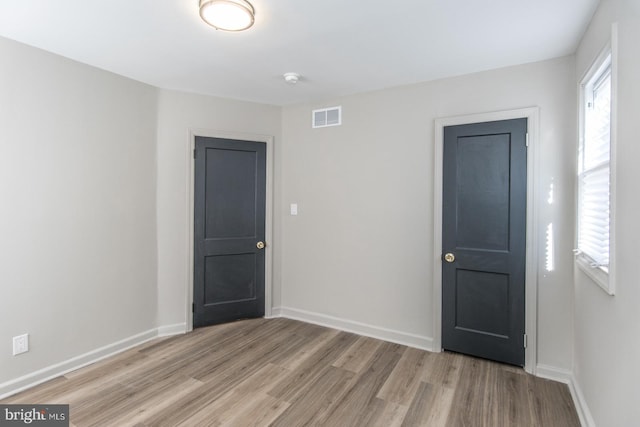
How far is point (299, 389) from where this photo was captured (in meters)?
2.38

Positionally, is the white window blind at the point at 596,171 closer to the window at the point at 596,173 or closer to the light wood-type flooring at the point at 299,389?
the window at the point at 596,173

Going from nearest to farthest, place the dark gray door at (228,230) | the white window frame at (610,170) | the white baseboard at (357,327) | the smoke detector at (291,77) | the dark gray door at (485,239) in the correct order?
the white window frame at (610,170) → the dark gray door at (485,239) → the smoke detector at (291,77) → the white baseboard at (357,327) → the dark gray door at (228,230)

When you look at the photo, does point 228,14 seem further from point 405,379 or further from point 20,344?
point 405,379

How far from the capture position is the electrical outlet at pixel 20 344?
7.61 feet

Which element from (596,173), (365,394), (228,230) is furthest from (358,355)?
(596,173)

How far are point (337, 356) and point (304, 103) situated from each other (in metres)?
2.71

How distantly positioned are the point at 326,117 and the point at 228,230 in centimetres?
166

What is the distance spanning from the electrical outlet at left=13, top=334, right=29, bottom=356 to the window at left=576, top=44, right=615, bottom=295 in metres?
3.73

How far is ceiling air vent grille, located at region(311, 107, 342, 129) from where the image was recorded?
138 inches

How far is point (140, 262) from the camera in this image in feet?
10.3

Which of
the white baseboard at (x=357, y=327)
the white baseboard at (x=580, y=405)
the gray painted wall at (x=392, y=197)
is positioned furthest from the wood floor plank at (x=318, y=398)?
the white baseboard at (x=580, y=405)

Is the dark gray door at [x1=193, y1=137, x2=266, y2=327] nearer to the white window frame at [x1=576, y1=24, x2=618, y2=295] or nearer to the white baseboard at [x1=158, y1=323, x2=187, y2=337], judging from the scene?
the white baseboard at [x1=158, y1=323, x2=187, y2=337]

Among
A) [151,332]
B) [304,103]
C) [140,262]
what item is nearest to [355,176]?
[304,103]

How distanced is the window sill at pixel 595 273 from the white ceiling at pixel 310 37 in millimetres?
1531
